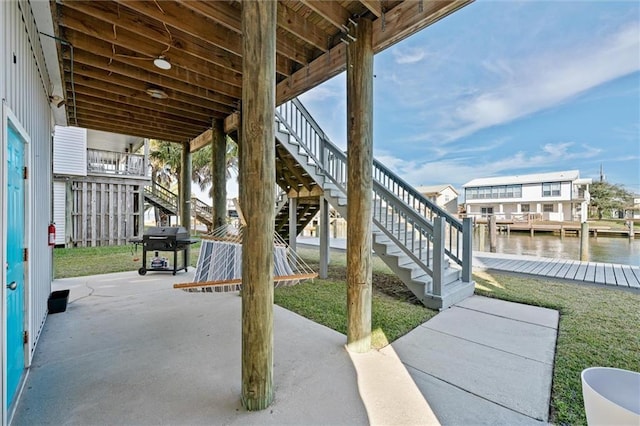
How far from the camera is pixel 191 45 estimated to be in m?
3.28

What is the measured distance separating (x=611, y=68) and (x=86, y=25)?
778 inches

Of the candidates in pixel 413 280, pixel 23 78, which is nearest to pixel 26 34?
pixel 23 78

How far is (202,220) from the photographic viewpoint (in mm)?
16125

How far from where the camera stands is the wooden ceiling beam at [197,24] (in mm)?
2596

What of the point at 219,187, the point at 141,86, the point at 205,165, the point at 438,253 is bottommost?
the point at 438,253

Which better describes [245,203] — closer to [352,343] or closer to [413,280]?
[352,343]

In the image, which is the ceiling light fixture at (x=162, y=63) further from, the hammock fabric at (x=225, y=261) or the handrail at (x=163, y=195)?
the handrail at (x=163, y=195)

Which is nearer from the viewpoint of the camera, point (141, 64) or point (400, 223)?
point (141, 64)

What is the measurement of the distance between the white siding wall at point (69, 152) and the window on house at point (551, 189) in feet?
110

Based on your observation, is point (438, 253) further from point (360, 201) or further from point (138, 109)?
point (138, 109)

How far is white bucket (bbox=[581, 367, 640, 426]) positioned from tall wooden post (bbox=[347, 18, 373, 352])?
1.55 m

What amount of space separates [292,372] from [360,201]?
62.3 inches

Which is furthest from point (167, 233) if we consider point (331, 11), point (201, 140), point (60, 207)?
point (60, 207)

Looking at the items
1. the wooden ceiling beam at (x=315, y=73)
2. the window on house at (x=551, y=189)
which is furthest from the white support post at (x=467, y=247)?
the window on house at (x=551, y=189)
